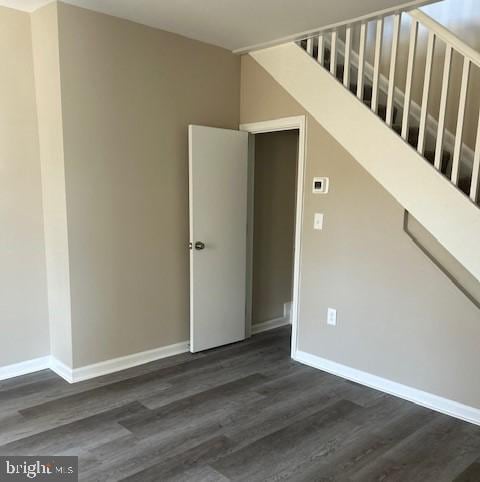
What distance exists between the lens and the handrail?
Answer: 2443 mm

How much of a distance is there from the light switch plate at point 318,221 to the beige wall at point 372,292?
0.14 feet

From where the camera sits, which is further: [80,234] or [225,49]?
[225,49]

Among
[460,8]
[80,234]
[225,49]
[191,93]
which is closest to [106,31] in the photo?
[191,93]

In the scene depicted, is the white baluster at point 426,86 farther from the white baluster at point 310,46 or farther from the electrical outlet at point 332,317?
the electrical outlet at point 332,317

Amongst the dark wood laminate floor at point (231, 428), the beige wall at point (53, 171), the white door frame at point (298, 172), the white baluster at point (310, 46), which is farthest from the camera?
the white door frame at point (298, 172)

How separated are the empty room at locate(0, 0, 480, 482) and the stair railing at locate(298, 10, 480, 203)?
→ 16 mm

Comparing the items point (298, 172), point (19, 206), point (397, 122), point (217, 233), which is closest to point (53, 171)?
point (19, 206)

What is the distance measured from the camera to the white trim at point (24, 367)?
10.4 ft

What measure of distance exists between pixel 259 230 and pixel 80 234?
5.95ft

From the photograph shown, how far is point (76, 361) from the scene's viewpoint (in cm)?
314

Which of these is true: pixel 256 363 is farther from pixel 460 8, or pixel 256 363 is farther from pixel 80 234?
pixel 460 8

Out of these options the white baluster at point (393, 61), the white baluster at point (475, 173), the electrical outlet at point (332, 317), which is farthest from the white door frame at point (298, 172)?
the white baluster at point (475, 173)

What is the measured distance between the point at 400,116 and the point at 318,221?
1.00m

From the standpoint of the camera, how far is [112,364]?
3.33 metres
